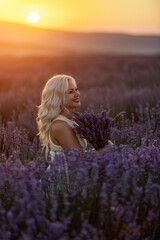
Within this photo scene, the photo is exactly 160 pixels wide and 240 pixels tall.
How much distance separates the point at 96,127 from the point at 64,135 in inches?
13.4

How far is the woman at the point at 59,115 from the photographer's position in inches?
124

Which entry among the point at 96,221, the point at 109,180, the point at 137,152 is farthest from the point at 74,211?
the point at 137,152

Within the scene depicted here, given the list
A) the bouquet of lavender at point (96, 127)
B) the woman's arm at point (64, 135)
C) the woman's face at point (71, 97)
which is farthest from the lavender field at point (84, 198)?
the woman's face at point (71, 97)

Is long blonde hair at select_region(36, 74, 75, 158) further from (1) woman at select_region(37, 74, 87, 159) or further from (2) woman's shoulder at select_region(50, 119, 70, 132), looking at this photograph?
(2) woman's shoulder at select_region(50, 119, 70, 132)

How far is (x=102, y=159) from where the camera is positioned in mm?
2463

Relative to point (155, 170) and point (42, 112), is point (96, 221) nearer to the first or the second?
point (155, 170)

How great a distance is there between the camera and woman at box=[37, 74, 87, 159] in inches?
124

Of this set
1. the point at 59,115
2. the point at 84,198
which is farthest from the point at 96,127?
the point at 84,198

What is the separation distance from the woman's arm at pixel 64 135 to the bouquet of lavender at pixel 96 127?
0.15m

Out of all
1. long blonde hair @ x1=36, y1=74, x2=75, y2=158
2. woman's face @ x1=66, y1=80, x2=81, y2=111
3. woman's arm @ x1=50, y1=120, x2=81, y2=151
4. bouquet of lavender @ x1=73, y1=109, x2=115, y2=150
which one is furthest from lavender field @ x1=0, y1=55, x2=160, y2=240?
woman's face @ x1=66, y1=80, x2=81, y2=111

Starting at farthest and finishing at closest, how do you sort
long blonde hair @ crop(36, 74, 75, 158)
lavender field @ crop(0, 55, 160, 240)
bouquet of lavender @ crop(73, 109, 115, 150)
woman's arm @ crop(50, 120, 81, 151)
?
long blonde hair @ crop(36, 74, 75, 158) → woman's arm @ crop(50, 120, 81, 151) → bouquet of lavender @ crop(73, 109, 115, 150) → lavender field @ crop(0, 55, 160, 240)

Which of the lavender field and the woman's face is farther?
the woman's face

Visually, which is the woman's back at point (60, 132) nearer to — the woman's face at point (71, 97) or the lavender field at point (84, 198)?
the woman's face at point (71, 97)

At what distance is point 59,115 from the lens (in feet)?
10.9
